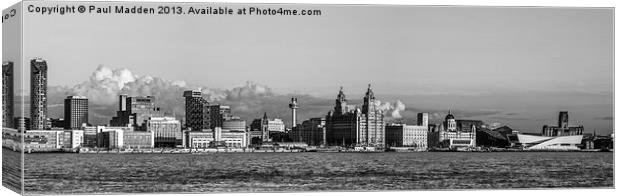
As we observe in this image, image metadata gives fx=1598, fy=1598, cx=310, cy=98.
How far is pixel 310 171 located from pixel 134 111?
218 cm

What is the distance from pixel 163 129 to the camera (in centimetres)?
1819

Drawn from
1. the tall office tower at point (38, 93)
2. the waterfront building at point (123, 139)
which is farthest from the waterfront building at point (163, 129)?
the tall office tower at point (38, 93)

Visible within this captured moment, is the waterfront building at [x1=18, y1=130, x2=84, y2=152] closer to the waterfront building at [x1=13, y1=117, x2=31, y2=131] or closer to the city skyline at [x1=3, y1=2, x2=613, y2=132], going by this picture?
the waterfront building at [x1=13, y1=117, x2=31, y2=131]

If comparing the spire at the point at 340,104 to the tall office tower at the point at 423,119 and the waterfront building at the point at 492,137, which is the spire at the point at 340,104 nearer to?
the tall office tower at the point at 423,119

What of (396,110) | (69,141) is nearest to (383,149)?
(396,110)

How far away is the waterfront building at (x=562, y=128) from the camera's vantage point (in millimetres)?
19203

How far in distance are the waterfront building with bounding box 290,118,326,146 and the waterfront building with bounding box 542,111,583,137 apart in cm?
273

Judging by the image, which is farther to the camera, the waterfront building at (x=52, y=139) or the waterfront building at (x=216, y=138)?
the waterfront building at (x=216, y=138)

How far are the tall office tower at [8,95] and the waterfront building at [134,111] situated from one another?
44.7 inches

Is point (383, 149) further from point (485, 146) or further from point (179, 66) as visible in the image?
point (179, 66)

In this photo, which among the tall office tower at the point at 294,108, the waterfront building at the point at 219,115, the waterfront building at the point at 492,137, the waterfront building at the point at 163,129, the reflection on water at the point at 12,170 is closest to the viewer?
the reflection on water at the point at 12,170

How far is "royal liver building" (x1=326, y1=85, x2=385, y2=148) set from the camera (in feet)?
60.9

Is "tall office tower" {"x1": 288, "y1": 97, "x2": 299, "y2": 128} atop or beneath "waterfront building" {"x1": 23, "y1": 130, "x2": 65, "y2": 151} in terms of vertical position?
atop

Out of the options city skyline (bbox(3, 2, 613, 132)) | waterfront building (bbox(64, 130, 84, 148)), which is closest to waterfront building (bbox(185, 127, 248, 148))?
city skyline (bbox(3, 2, 613, 132))
